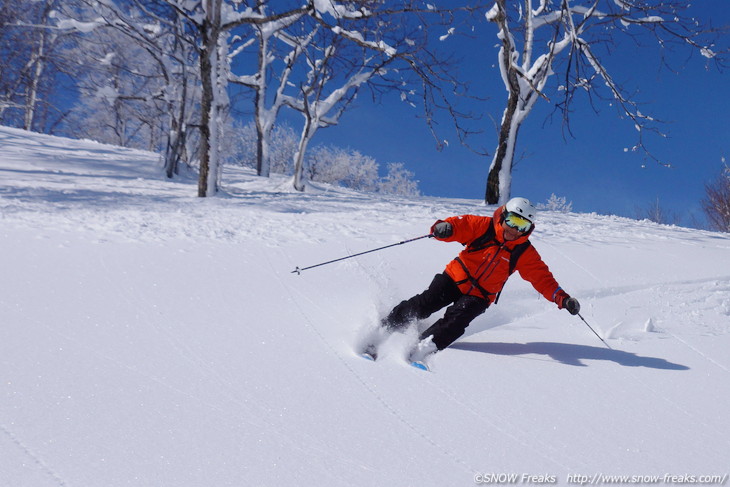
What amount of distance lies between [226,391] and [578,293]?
161 inches

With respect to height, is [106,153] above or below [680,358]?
above

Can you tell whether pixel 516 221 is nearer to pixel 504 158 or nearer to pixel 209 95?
pixel 209 95

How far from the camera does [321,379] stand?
277 cm

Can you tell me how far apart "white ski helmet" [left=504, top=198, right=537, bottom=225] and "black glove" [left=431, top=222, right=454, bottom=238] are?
1.55ft

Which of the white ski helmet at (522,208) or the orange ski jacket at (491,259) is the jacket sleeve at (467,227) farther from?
the white ski helmet at (522,208)

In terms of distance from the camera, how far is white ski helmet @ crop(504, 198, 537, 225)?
12.2 ft

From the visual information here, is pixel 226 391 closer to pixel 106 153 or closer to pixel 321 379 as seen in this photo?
pixel 321 379

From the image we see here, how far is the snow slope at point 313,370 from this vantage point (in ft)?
6.70

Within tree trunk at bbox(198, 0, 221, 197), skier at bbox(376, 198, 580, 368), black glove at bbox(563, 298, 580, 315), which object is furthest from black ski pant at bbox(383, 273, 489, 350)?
tree trunk at bbox(198, 0, 221, 197)

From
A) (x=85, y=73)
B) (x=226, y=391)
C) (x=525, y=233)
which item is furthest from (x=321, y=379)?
(x=85, y=73)

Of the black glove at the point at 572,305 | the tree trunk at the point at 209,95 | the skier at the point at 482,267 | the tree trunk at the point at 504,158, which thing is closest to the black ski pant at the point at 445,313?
the skier at the point at 482,267

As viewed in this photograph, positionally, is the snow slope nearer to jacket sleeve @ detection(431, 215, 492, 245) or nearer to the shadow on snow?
the shadow on snow

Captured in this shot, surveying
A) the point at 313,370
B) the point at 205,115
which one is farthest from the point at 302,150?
the point at 313,370

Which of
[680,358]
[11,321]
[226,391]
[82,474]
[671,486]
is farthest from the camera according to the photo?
[680,358]
